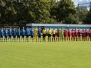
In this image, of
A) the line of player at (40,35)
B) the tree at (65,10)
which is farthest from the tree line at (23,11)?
the line of player at (40,35)

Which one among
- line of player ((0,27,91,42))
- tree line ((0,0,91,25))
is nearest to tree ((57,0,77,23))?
tree line ((0,0,91,25))

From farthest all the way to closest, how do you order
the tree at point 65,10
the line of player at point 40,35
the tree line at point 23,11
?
the tree at point 65,10
the tree line at point 23,11
the line of player at point 40,35

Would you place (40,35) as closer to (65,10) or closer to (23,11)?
(23,11)

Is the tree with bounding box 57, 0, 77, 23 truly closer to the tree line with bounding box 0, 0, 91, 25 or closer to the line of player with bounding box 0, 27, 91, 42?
the tree line with bounding box 0, 0, 91, 25

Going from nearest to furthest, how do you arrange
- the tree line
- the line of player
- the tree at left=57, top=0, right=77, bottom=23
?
the line of player → the tree line → the tree at left=57, top=0, right=77, bottom=23

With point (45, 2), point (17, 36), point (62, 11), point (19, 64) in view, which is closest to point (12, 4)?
point (45, 2)

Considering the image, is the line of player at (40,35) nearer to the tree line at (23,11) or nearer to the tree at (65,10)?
the tree line at (23,11)

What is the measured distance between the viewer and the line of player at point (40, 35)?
30.7 metres


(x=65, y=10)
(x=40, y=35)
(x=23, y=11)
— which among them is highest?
(x=23, y=11)

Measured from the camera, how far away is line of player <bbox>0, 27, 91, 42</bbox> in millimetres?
30703

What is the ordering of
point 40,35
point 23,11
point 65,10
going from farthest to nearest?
point 65,10 → point 23,11 → point 40,35

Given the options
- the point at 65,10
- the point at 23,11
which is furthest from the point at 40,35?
the point at 65,10

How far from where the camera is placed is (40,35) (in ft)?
104

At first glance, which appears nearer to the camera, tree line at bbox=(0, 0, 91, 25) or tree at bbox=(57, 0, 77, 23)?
tree line at bbox=(0, 0, 91, 25)
